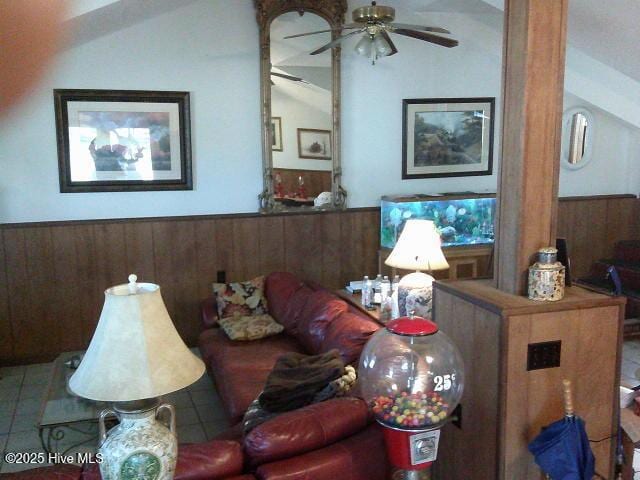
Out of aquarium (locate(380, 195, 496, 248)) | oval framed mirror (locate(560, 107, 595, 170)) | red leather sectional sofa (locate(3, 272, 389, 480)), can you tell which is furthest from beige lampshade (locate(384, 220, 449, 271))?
oval framed mirror (locate(560, 107, 595, 170))

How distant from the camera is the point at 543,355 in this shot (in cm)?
215

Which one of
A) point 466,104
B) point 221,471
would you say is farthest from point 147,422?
point 466,104

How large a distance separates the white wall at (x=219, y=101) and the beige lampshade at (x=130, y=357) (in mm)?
3455

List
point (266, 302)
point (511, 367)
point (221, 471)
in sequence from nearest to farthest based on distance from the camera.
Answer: point (221, 471) → point (511, 367) → point (266, 302)

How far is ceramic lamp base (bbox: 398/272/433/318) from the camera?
349cm

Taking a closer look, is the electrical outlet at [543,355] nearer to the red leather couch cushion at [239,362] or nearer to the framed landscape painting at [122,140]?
the red leather couch cushion at [239,362]

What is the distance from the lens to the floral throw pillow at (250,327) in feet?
13.6

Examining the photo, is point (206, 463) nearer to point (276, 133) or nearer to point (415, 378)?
point (415, 378)

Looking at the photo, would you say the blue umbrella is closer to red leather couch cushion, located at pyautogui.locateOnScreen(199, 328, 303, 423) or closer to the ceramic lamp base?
the ceramic lamp base

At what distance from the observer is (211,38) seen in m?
5.03

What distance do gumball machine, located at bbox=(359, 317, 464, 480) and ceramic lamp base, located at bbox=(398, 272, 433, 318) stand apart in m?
1.38

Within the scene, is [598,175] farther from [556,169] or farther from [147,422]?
[147,422]

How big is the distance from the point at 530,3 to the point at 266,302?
316cm

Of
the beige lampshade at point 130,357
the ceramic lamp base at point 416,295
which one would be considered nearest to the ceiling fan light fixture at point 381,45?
the ceramic lamp base at point 416,295
